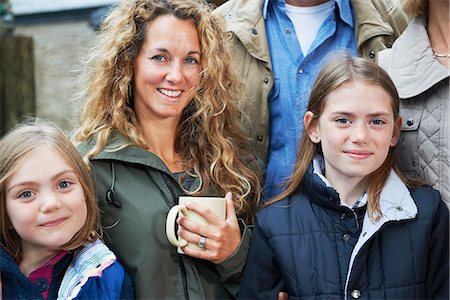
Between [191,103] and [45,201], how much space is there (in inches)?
29.8

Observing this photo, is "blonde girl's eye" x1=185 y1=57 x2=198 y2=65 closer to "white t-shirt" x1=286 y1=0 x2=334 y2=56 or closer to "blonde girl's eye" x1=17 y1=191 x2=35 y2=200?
A: "white t-shirt" x1=286 y1=0 x2=334 y2=56

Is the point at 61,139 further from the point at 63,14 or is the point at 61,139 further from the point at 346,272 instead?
the point at 63,14

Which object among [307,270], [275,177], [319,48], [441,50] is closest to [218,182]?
[275,177]

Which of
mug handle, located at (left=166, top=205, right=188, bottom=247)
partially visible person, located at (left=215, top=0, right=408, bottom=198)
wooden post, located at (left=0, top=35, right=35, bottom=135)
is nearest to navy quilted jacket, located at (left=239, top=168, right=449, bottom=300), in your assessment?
mug handle, located at (left=166, top=205, right=188, bottom=247)

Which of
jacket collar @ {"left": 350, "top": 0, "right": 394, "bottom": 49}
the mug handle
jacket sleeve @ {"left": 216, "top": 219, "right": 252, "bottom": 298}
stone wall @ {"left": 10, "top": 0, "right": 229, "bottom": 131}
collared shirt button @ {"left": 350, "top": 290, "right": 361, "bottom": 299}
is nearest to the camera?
collared shirt button @ {"left": 350, "top": 290, "right": 361, "bottom": 299}

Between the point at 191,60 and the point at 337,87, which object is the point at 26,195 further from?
the point at 337,87

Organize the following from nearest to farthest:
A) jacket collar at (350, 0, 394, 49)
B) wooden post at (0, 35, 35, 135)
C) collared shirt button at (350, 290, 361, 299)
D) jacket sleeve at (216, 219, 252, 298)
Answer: collared shirt button at (350, 290, 361, 299) < jacket sleeve at (216, 219, 252, 298) < jacket collar at (350, 0, 394, 49) < wooden post at (0, 35, 35, 135)

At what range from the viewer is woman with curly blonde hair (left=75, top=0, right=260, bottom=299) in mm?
2135

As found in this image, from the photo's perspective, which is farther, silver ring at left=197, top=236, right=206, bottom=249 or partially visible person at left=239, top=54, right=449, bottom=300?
silver ring at left=197, top=236, right=206, bottom=249

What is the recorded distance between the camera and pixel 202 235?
2.10 m

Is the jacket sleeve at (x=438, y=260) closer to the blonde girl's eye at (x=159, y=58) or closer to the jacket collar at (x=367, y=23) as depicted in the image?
the jacket collar at (x=367, y=23)

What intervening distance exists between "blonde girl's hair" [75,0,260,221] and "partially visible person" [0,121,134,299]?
0.64 ft

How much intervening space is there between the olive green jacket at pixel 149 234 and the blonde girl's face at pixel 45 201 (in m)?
0.16

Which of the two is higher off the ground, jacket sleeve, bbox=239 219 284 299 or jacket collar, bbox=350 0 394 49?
jacket collar, bbox=350 0 394 49
